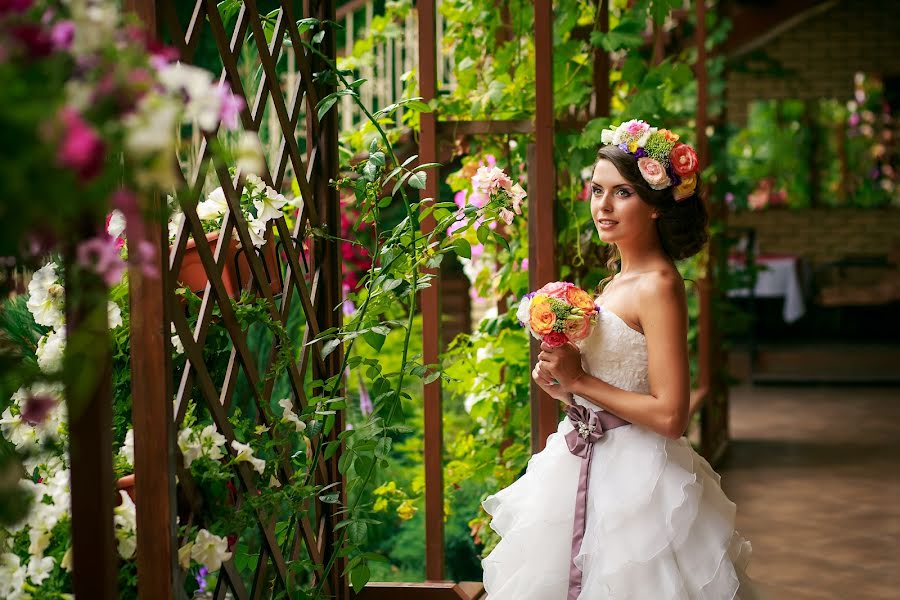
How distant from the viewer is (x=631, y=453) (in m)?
2.14

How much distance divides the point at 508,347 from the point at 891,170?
8.20 metres

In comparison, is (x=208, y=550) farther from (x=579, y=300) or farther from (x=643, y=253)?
(x=643, y=253)

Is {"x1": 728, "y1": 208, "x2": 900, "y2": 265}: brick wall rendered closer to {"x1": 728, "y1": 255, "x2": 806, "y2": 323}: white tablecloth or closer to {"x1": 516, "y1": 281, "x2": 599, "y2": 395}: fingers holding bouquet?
{"x1": 728, "y1": 255, "x2": 806, "y2": 323}: white tablecloth

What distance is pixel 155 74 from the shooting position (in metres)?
0.84

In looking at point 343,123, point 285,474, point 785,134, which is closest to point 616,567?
point 285,474

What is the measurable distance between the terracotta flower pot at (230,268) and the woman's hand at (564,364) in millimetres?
541

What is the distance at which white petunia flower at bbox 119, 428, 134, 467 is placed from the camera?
1720mm

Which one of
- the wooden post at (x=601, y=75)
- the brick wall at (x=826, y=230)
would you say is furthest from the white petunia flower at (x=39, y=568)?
the brick wall at (x=826, y=230)

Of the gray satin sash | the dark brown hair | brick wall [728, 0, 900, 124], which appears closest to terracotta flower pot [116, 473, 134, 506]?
the gray satin sash

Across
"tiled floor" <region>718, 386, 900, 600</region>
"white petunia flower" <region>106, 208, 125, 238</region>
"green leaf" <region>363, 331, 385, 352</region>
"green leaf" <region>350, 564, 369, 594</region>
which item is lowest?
"tiled floor" <region>718, 386, 900, 600</region>

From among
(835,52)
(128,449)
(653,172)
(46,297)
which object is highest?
(835,52)

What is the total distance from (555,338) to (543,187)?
0.72 m

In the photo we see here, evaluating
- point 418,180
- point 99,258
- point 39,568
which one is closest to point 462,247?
point 418,180

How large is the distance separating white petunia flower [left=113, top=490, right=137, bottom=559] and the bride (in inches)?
32.1
